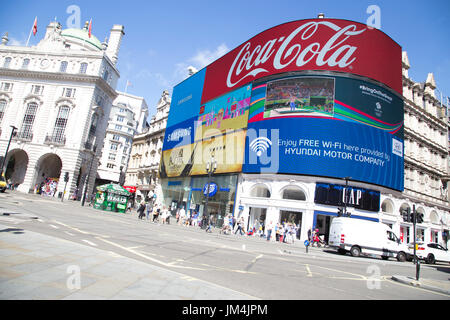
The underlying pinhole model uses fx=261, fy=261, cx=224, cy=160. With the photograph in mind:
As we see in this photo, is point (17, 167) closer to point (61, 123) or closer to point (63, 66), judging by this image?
point (61, 123)

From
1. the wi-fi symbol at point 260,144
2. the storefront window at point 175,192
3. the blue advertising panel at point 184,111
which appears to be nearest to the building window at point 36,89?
the blue advertising panel at point 184,111

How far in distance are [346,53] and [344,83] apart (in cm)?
353

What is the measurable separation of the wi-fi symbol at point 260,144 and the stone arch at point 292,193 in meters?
4.81

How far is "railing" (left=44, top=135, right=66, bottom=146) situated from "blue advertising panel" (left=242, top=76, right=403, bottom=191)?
95.2 feet

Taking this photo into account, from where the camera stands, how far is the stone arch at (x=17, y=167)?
41.8 m

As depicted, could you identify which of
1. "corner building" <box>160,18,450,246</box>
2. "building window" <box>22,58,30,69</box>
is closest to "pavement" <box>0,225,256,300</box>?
"corner building" <box>160,18,450,246</box>

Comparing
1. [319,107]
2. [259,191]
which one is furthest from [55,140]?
[319,107]

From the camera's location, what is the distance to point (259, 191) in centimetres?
3055

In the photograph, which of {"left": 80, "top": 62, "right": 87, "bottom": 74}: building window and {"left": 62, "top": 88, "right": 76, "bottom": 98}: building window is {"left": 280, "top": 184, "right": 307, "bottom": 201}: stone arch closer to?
{"left": 62, "top": 88, "right": 76, "bottom": 98}: building window

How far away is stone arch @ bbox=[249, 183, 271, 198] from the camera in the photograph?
3009cm

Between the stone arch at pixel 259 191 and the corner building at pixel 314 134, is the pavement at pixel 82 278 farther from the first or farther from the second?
the stone arch at pixel 259 191

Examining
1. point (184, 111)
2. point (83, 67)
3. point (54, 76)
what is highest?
point (83, 67)

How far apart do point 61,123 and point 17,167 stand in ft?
34.9
